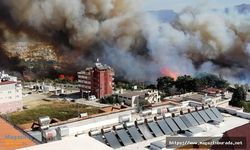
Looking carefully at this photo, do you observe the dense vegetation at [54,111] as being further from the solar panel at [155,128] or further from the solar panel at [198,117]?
the solar panel at [155,128]

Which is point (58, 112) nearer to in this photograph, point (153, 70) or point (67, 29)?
point (153, 70)

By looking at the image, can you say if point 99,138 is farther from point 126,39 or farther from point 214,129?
point 126,39

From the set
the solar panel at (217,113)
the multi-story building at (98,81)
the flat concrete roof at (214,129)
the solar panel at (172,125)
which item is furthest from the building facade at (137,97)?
the solar panel at (172,125)

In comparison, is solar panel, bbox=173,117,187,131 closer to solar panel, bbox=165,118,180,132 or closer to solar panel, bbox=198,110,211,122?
solar panel, bbox=165,118,180,132

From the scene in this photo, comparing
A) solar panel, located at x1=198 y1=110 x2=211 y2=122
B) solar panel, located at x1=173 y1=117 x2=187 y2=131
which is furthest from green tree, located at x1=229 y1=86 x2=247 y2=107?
solar panel, located at x1=173 y1=117 x2=187 y2=131

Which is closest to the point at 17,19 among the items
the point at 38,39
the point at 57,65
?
the point at 38,39

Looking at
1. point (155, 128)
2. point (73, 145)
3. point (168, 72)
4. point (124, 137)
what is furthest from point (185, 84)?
point (73, 145)
